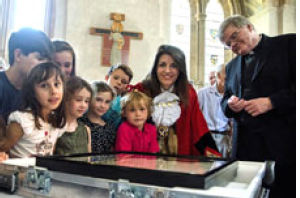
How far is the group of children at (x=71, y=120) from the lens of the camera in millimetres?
1461

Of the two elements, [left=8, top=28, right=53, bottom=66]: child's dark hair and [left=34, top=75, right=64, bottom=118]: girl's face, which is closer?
[left=34, top=75, right=64, bottom=118]: girl's face

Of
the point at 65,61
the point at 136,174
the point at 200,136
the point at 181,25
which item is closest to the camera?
the point at 136,174

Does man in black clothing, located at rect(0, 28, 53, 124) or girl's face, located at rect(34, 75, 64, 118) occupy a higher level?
man in black clothing, located at rect(0, 28, 53, 124)

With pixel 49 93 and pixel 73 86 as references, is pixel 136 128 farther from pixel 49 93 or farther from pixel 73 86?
pixel 49 93

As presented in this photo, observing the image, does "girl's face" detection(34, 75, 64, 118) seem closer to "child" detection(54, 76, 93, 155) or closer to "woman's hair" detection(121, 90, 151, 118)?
"child" detection(54, 76, 93, 155)

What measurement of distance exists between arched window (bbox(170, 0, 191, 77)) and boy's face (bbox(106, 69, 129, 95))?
8.94 metres

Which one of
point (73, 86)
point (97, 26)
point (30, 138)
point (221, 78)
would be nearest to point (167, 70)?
point (73, 86)

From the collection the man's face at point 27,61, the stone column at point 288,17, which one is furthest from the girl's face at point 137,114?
the stone column at point 288,17

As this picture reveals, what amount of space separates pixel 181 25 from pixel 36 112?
35.7 ft

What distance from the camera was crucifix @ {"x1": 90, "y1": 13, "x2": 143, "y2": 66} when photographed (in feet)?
21.9

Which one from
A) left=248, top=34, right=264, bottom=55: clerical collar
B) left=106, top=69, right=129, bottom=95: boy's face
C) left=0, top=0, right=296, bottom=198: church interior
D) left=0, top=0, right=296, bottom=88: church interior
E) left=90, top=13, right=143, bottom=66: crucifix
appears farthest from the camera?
left=90, top=13, right=143, bottom=66: crucifix

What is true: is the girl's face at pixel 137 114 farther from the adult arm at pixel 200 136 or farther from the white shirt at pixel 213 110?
the white shirt at pixel 213 110

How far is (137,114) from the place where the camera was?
2.13 m

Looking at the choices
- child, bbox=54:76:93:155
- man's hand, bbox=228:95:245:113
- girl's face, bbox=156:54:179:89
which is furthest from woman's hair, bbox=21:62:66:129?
man's hand, bbox=228:95:245:113
